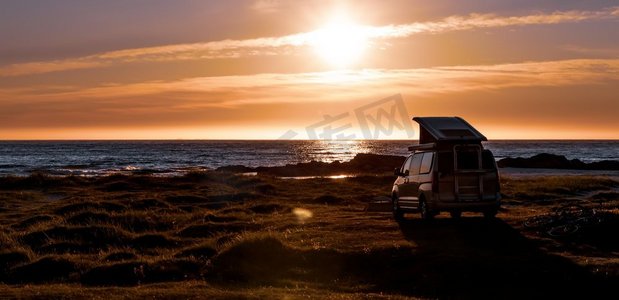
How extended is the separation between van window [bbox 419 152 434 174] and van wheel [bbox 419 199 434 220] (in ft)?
3.27

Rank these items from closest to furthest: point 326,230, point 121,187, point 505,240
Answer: point 505,240, point 326,230, point 121,187

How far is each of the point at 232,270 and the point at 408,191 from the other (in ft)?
27.6

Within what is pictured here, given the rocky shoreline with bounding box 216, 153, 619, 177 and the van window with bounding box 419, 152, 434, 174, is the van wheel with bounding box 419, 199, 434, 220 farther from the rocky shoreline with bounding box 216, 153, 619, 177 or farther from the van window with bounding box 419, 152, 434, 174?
the rocky shoreline with bounding box 216, 153, 619, 177

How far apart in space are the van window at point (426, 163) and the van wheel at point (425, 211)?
3.27 ft

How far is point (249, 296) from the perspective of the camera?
1264 cm

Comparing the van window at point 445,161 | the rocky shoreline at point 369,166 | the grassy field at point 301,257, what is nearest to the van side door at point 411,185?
the grassy field at point 301,257

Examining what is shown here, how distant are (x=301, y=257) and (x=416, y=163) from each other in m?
6.69

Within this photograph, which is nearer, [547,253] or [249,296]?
[249,296]

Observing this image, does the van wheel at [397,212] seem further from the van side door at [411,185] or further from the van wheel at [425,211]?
the van wheel at [425,211]

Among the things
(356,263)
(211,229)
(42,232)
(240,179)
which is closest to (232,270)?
(356,263)

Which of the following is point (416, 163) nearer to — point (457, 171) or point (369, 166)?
point (457, 171)

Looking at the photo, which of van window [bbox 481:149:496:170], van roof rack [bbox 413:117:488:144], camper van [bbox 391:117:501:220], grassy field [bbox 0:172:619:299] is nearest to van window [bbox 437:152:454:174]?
camper van [bbox 391:117:501:220]

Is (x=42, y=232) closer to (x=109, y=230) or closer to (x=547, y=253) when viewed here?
(x=109, y=230)

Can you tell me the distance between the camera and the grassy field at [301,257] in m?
13.5
